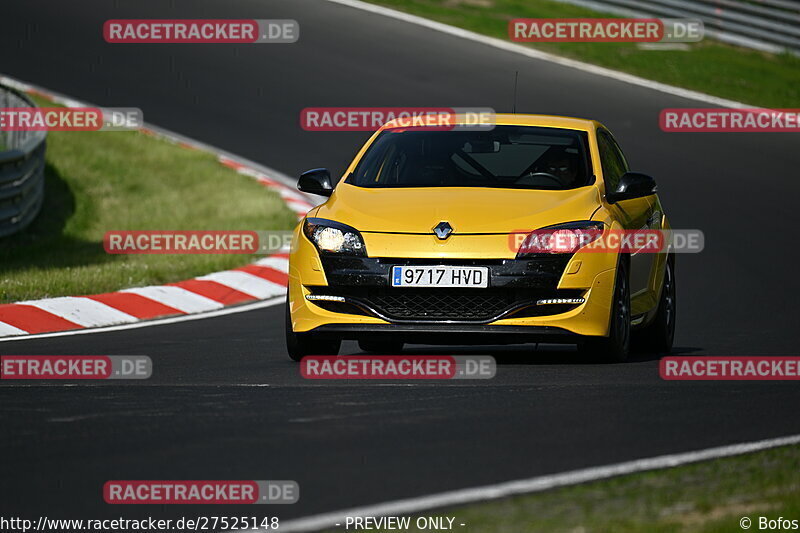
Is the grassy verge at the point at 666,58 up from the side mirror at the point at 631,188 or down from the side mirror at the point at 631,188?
down

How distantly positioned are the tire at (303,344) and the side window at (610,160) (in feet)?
6.53

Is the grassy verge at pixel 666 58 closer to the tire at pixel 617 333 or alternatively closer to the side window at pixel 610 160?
the side window at pixel 610 160

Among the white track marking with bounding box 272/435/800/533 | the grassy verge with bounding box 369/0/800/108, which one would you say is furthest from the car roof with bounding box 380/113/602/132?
the grassy verge with bounding box 369/0/800/108

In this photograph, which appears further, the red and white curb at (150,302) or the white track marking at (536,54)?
the white track marking at (536,54)

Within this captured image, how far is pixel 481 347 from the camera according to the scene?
36.2ft

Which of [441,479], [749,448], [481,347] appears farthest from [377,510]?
[481,347]

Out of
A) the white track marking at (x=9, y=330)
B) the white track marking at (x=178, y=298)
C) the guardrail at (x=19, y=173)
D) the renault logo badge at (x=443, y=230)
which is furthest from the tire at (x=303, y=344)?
the guardrail at (x=19, y=173)

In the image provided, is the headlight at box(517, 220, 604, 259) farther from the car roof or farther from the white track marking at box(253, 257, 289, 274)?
the white track marking at box(253, 257, 289, 274)

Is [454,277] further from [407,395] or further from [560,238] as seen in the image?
[407,395]

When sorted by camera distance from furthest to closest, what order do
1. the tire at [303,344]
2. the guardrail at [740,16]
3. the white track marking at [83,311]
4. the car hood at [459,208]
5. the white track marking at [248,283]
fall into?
the guardrail at [740,16]
the white track marking at [248,283]
the white track marking at [83,311]
the tire at [303,344]
the car hood at [459,208]

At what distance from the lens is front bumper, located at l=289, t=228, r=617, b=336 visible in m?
9.18

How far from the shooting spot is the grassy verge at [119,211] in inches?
552

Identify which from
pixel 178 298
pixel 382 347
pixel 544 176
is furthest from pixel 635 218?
pixel 178 298

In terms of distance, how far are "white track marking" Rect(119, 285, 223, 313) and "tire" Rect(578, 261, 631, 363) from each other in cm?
443
